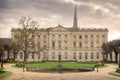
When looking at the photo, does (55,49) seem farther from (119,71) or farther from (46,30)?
(119,71)

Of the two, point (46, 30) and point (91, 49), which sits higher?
point (46, 30)

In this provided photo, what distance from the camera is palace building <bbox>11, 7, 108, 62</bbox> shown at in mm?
82750

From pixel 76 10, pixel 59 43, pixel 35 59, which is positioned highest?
pixel 76 10

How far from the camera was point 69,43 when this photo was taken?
83812 mm

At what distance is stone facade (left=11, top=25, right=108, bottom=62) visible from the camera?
82812mm

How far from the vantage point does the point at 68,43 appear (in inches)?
3300

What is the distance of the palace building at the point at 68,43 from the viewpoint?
82.8 meters

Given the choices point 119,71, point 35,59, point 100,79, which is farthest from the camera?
point 35,59

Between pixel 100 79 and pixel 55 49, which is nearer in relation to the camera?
pixel 100 79

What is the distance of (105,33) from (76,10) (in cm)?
1739

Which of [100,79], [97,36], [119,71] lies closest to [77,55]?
[97,36]

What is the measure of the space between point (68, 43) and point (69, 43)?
33 centimetres

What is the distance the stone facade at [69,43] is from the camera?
82.8 metres

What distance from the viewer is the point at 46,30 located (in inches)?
3292
